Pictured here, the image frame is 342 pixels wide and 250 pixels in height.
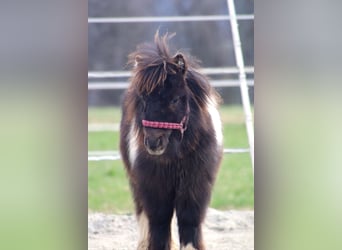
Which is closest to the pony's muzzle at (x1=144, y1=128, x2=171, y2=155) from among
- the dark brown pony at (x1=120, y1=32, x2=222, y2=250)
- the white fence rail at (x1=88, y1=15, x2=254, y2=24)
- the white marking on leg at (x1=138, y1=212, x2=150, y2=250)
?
the dark brown pony at (x1=120, y1=32, x2=222, y2=250)

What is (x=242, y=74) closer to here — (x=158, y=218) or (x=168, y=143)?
(x=168, y=143)

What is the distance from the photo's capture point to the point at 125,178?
1734 millimetres

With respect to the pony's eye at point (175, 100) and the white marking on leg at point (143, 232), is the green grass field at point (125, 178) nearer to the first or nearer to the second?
the white marking on leg at point (143, 232)

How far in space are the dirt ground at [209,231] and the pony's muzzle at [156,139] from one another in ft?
0.90

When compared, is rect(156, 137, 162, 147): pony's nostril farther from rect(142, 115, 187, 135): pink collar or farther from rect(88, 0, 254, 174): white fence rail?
rect(88, 0, 254, 174): white fence rail

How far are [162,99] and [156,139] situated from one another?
120mm

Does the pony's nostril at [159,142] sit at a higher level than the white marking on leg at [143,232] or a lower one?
higher

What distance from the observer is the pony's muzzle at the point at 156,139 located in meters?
1.60

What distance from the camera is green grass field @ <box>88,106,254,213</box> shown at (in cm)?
173

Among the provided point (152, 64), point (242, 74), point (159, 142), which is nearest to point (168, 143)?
point (159, 142)

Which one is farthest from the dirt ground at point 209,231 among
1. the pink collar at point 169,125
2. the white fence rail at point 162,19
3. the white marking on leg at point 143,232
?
the white fence rail at point 162,19

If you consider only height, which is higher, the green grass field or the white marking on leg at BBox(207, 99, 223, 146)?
the white marking on leg at BBox(207, 99, 223, 146)
